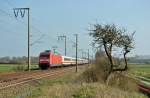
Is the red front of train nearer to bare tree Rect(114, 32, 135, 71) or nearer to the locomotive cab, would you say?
the locomotive cab

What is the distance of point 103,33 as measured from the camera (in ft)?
116

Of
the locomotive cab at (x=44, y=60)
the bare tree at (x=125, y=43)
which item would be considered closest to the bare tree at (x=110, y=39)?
the bare tree at (x=125, y=43)

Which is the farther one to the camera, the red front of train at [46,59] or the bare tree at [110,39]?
the red front of train at [46,59]

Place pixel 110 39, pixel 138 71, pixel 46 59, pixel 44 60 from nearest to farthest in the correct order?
pixel 110 39, pixel 46 59, pixel 44 60, pixel 138 71

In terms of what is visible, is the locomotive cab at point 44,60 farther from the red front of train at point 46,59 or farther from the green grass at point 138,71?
the green grass at point 138,71

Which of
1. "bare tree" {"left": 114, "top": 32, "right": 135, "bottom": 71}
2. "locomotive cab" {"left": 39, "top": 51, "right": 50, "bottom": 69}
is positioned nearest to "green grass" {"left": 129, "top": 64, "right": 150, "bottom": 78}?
"bare tree" {"left": 114, "top": 32, "right": 135, "bottom": 71}

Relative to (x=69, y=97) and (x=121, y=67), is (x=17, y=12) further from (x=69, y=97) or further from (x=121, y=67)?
(x=69, y=97)

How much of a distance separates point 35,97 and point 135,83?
17.7 metres

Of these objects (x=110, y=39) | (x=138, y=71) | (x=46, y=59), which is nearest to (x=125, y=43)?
(x=110, y=39)

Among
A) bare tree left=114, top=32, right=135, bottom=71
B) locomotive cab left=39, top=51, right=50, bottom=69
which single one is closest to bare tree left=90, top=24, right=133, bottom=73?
bare tree left=114, top=32, right=135, bottom=71

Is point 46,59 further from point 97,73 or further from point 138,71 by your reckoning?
point 97,73

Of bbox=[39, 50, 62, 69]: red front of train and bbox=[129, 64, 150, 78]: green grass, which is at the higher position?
bbox=[39, 50, 62, 69]: red front of train

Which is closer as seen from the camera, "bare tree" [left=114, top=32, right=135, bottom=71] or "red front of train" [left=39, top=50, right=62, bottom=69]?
"bare tree" [left=114, top=32, right=135, bottom=71]

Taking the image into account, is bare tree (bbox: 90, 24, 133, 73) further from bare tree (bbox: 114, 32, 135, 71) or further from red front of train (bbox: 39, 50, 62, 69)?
red front of train (bbox: 39, 50, 62, 69)
